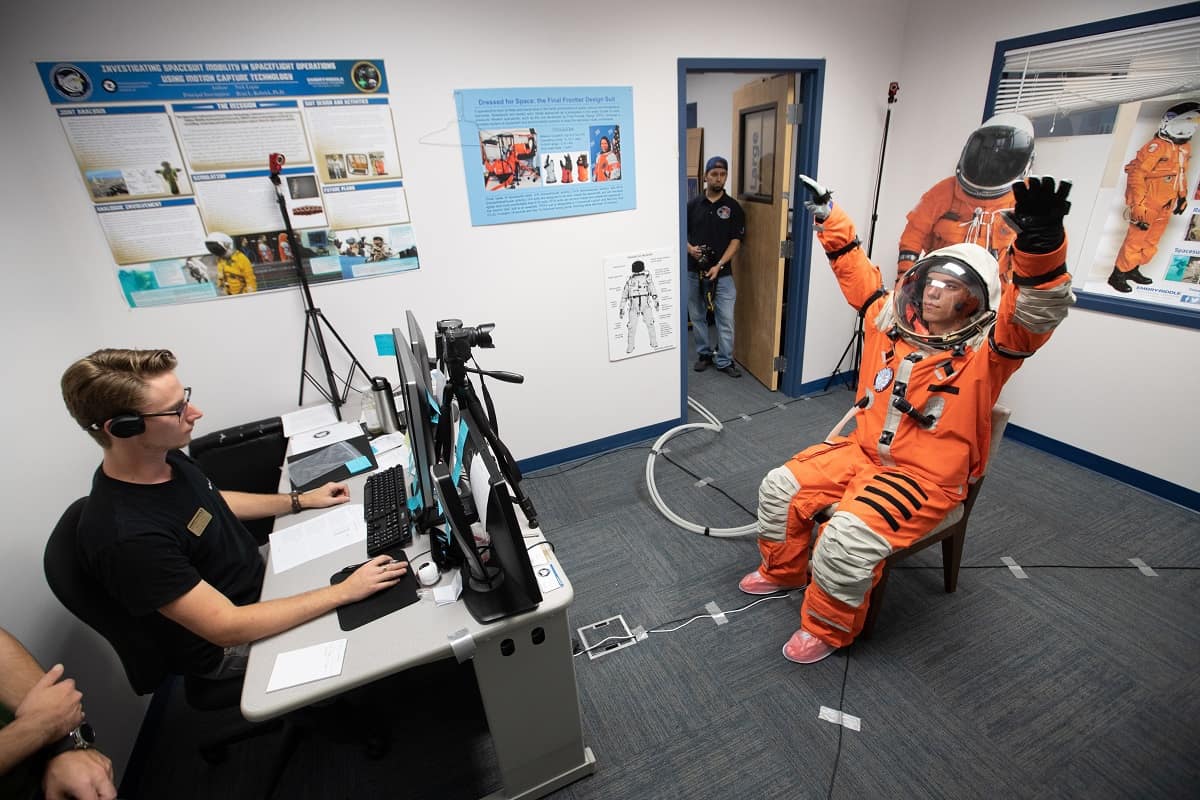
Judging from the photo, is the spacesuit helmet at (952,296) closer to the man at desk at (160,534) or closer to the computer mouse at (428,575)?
the computer mouse at (428,575)

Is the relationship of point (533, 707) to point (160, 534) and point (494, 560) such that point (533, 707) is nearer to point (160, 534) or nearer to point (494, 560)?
point (494, 560)

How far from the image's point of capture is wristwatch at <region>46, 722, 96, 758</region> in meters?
1.00

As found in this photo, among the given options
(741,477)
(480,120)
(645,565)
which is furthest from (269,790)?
(480,120)

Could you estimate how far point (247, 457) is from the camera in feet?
7.42

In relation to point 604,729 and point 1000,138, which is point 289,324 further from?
point 1000,138

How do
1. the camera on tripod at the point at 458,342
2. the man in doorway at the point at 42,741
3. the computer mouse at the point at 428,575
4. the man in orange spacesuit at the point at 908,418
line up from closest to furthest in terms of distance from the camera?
1. the man in doorway at the point at 42,741
2. the camera on tripod at the point at 458,342
3. the computer mouse at the point at 428,575
4. the man in orange spacesuit at the point at 908,418

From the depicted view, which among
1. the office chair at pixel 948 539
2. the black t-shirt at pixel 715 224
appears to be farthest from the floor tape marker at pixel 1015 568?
the black t-shirt at pixel 715 224

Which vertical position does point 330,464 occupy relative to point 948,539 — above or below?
above

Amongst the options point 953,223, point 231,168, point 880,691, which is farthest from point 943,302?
point 231,168

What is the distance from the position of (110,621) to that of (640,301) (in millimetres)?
2563

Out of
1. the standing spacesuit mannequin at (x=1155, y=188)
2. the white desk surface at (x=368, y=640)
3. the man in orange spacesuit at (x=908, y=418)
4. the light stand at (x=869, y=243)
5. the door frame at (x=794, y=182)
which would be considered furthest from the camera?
the light stand at (x=869, y=243)

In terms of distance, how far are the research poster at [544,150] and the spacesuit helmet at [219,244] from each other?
3.38 feet

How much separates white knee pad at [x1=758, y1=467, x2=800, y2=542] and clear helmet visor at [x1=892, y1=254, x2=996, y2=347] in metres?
0.67

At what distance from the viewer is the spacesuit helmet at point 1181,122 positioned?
7.41 ft
